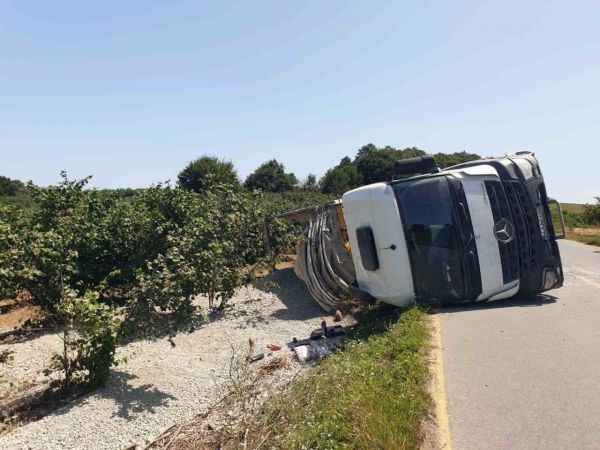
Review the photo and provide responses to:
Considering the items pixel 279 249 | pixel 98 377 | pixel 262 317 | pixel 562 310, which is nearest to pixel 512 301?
pixel 562 310

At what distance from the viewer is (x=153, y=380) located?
5.87 meters

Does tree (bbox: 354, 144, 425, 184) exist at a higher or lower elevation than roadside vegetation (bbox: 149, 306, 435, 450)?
higher

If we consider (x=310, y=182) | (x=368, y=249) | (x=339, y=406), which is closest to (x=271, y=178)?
(x=310, y=182)

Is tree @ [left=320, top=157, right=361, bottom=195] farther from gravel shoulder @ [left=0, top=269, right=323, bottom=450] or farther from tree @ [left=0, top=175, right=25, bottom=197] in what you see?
gravel shoulder @ [left=0, top=269, right=323, bottom=450]

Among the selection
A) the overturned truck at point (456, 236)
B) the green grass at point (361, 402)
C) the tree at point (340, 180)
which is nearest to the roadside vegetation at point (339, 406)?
the green grass at point (361, 402)

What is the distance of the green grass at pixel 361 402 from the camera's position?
341cm

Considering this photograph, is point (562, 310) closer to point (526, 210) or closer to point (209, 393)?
point (526, 210)

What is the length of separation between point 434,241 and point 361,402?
3506 mm

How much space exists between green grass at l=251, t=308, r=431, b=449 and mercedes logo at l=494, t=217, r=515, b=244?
1.95m

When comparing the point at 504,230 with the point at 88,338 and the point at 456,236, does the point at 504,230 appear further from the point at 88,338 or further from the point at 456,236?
the point at 88,338

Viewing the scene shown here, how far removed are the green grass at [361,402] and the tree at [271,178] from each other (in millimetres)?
45185

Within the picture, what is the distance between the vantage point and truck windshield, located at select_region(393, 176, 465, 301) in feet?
22.1

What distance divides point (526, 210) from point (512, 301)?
150 cm


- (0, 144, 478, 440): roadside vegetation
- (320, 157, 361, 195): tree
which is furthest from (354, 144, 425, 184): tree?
(0, 144, 478, 440): roadside vegetation
